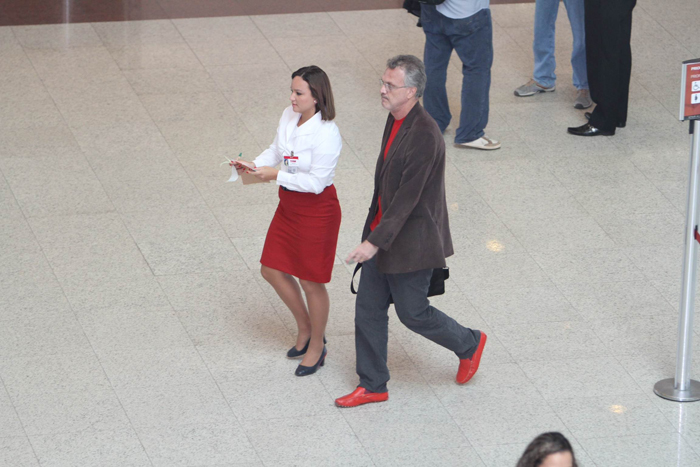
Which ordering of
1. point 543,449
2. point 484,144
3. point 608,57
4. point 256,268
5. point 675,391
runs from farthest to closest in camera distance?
point 608,57 → point 484,144 → point 256,268 → point 675,391 → point 543,449

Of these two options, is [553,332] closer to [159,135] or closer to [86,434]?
[86,434]

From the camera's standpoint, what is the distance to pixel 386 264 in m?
4.33

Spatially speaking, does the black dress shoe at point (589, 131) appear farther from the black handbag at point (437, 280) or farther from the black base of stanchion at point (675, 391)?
the black handbag at point (437, 280)

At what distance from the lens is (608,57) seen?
7.19 meters

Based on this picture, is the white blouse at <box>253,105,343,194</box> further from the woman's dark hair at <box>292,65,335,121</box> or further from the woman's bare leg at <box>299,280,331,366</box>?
the woman's bare leg at <box>299,280,331,366</box>

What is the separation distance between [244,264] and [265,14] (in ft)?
12.9

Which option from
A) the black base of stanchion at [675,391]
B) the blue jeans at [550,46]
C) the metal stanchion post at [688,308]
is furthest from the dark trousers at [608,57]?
the black base of stanchion at [675,391]

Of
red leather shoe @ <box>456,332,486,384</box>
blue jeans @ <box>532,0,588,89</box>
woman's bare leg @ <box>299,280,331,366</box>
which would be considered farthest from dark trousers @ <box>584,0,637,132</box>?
woman's bare leg @ <box>299,280,331,366</box>

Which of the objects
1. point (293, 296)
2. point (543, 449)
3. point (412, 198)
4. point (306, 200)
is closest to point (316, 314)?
point (293, 296)

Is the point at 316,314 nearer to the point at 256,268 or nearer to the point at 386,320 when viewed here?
the point at 386,320

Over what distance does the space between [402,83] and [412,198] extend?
1.53 feet

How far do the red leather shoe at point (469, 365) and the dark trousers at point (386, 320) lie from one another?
0.08ft

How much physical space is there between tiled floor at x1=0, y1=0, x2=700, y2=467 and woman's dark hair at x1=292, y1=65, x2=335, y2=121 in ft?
4.11

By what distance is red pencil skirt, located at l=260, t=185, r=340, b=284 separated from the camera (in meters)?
4.58
